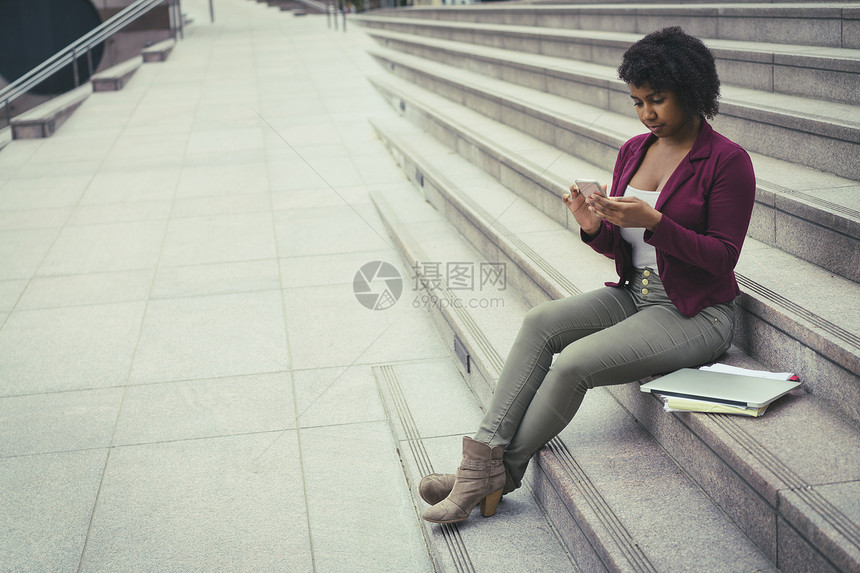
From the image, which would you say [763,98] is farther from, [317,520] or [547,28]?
[547,28]

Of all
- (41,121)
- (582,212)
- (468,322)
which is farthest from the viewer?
(41,121)

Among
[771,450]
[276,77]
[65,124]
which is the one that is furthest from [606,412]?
[276,77]

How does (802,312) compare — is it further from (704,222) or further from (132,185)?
(132,185)

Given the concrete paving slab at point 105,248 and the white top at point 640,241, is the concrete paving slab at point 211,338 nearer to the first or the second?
the concrete paving slab at point 105,248

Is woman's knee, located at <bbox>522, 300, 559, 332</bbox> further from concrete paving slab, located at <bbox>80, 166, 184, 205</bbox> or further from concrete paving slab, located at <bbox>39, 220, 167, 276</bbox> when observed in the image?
concrete paving slab, located at <bbox>80, 166, 184, 205</bbox>

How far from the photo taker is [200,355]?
150 inches

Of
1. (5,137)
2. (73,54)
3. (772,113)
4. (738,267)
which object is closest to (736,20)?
(772,113)

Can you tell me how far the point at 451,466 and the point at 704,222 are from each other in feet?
4.05

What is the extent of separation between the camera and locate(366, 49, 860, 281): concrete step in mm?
2619

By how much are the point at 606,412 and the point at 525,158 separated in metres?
2.47

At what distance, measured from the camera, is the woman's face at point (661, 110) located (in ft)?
7.38

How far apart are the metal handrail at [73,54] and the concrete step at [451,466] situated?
736cm
